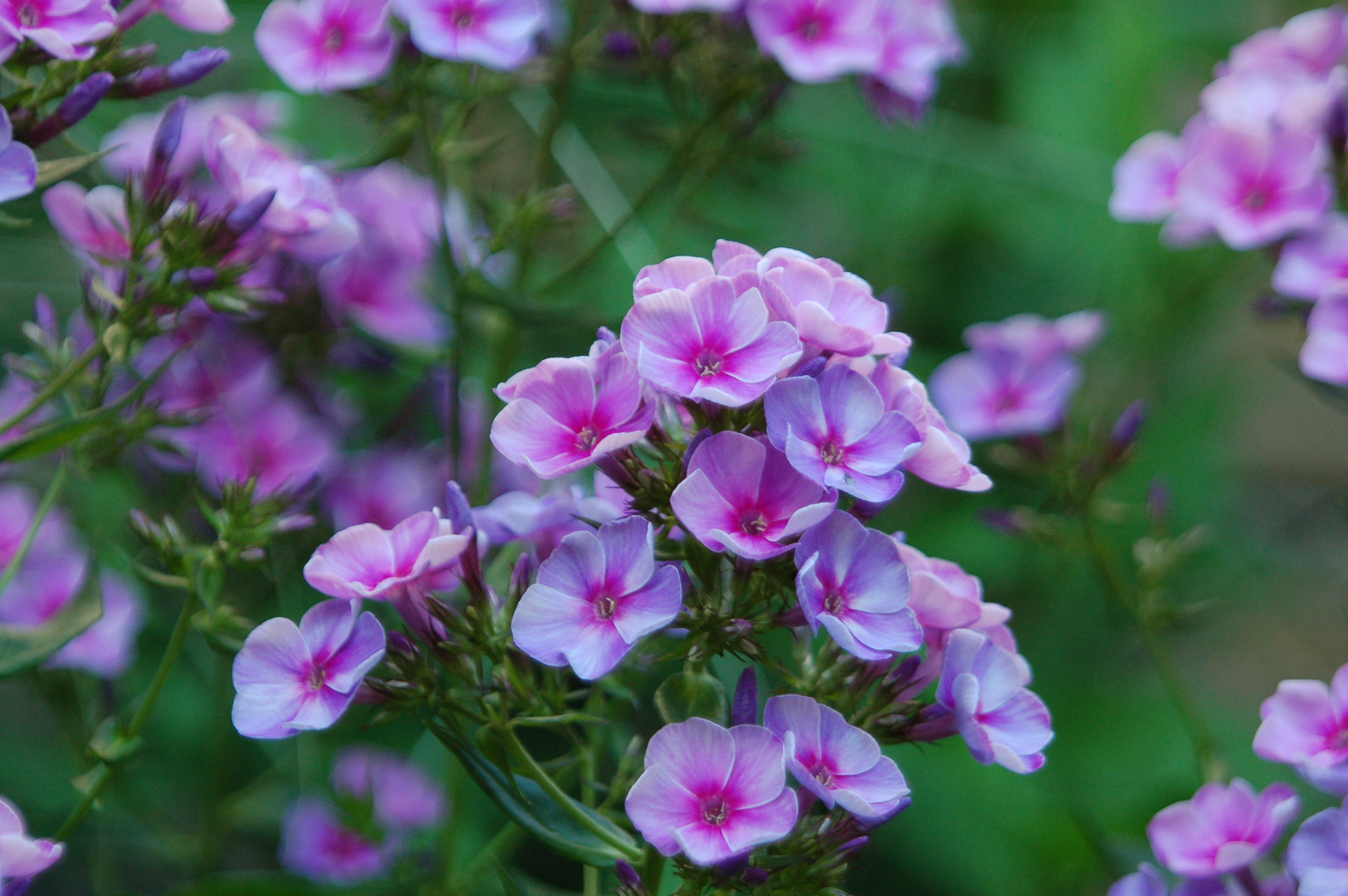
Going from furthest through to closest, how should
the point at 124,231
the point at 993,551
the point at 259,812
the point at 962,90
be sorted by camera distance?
1. the point at 962,90
2. the point at 993,551
3. the point at 259,812
4. the point at 124,231

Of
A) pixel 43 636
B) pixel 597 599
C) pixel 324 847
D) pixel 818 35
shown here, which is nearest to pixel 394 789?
pixel 324 847

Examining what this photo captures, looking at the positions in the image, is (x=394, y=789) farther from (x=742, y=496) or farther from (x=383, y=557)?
(x=742, y=496)

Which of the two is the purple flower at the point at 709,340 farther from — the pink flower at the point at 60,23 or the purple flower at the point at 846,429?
the pink flower at the point at 60,23

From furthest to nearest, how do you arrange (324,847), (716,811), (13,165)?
(324,847) < (13,165) < (716,811)

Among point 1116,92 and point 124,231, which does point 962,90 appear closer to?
point 1116,92

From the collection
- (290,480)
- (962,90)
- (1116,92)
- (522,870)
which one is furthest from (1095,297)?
(290,480)

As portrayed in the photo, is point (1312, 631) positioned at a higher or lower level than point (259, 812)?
lower

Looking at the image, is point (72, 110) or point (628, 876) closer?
point (628, 876)
